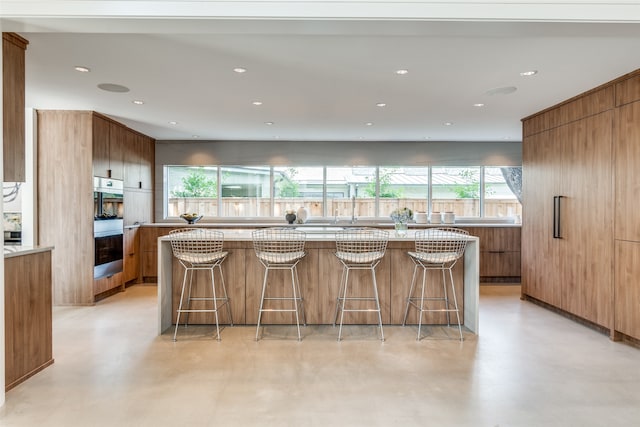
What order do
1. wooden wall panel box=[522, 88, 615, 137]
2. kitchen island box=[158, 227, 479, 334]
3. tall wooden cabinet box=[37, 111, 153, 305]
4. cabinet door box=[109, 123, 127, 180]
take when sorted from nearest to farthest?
wooden wall panel box=[522, 88, 615, 137] → kitchen island box=[158, 227, 479, 334] → tall wooden cabinet box=[37, 111, 153, 305] → cabinet door box=[109, 123, 127, 180]

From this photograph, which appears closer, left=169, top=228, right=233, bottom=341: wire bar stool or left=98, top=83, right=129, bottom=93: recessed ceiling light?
left=169, top=228, right=233, bottom=341: wire bar stool

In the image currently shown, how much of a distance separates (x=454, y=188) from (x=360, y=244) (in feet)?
13.4

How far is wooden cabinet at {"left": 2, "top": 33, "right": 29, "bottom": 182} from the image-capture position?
8.42 ft

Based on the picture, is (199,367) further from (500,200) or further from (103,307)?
(500,200)

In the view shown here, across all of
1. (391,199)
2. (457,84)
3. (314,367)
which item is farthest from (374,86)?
(391,199)

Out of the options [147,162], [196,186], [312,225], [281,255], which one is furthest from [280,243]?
[147,162]

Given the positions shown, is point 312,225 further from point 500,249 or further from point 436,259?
point 500,249

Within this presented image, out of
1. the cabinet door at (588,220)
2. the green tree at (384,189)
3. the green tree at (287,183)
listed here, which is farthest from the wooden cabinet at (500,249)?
the green tree at (287,183)

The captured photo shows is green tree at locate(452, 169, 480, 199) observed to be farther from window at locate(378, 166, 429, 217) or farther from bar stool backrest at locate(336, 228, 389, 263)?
bar stool backrest at locate(336, 228, 389, 263)

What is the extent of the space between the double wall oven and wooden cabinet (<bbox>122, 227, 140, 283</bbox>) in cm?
16

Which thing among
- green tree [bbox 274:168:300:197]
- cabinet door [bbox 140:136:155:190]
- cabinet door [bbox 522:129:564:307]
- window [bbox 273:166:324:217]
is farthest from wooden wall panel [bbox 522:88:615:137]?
cabinet door [bbox 140:136:155:190]

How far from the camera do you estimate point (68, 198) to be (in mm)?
4750

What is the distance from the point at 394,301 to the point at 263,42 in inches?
109

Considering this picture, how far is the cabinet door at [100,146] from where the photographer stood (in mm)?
4848
